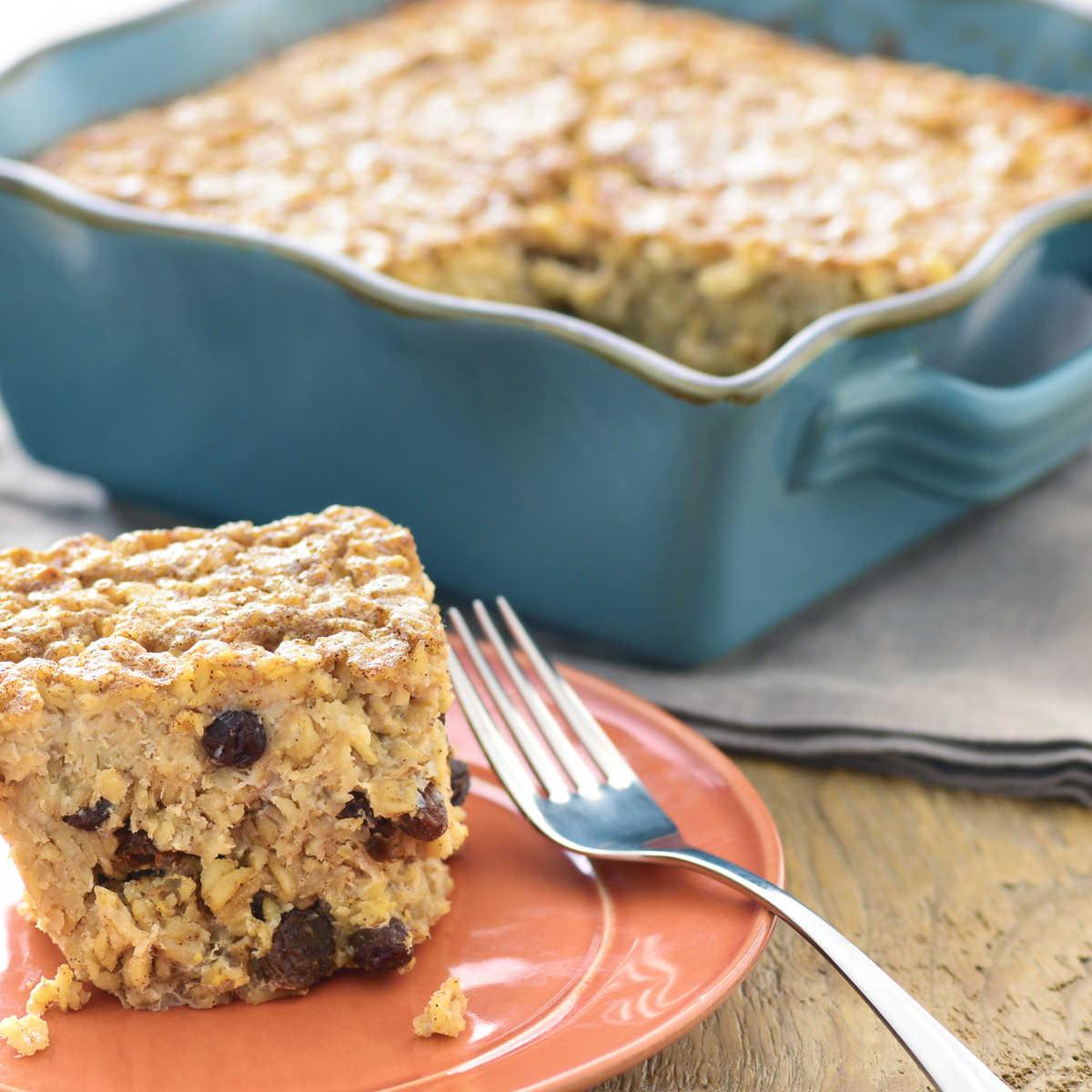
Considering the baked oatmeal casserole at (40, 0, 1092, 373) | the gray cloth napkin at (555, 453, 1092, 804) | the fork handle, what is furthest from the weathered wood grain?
the baked oatmeal casserole at (40, 0, 1092, 373)

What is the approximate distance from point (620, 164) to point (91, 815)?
1733 millimetres

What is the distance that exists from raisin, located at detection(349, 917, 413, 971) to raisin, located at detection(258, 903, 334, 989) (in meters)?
0.03

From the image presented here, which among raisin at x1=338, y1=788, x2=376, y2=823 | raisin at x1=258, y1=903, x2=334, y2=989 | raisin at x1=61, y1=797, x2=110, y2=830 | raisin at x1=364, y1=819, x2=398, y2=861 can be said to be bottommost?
raisin at x1=258, y1=903, x2=334, y2=989

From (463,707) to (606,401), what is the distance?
0.45 metres

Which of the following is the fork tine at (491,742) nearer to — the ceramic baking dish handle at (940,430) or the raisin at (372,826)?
the raisin at (372,826)

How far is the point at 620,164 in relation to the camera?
2.98m

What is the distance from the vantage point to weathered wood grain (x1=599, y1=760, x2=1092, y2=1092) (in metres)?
1.73

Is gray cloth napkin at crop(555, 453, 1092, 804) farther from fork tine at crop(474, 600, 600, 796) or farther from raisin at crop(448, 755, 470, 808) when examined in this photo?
raisin at crop(448, 755, 470, 808)

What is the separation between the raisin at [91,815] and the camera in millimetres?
1601

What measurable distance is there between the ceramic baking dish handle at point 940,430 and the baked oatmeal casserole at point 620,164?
281 mm

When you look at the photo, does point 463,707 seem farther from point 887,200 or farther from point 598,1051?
point 887,200

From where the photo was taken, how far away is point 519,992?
163 cm

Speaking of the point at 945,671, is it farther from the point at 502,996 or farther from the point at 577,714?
the point at 502,996

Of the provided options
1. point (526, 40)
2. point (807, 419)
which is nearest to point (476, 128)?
point (526, 40)
